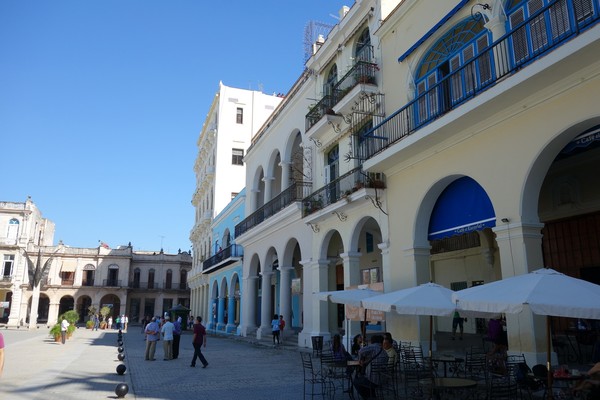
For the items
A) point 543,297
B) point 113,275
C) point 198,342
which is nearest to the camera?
point 543,297

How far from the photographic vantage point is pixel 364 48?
15.1 metres

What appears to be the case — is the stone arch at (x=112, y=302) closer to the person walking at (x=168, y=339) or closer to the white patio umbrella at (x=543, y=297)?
the person walking at (x=168, y=339)

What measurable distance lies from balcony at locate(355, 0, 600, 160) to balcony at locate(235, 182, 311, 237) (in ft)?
19.3

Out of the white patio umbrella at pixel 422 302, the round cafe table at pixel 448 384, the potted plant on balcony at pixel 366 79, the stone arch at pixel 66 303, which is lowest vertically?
the round cafe table at pixel 448 384

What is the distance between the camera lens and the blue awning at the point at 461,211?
10.1m

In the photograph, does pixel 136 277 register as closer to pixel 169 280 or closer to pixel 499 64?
pixel 169 280

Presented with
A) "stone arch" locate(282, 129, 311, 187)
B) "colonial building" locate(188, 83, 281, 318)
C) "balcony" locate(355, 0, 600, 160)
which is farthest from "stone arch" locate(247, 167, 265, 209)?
"balcony" locate(355, 0, 600, 160)

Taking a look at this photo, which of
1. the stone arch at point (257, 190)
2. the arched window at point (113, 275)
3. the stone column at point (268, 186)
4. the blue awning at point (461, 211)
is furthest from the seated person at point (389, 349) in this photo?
the arched window at point (113, 275)

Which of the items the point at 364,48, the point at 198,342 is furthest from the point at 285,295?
the point at 364,48

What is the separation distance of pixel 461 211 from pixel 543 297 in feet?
16.9

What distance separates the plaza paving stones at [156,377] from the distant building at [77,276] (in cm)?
3854

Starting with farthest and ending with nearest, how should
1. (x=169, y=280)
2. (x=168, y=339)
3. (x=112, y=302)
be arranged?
(x=169, y=280), (x=112, y=302), (x=168, y=339)

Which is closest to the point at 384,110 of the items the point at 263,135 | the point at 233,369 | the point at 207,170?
the point at 233,369

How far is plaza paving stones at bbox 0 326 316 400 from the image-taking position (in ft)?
30.8
